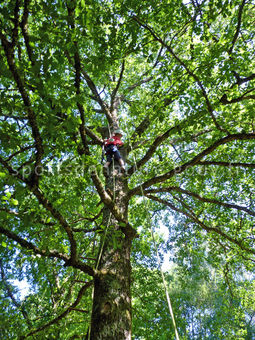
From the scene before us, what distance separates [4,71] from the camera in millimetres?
1490

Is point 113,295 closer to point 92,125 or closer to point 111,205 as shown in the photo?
point 111,205

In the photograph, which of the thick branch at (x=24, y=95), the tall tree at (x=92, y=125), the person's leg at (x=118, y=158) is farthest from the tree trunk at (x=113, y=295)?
the person's leg at (x=118, y=158)

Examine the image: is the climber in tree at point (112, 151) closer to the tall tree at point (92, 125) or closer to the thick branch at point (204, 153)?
the tall tree at point (92, 125)

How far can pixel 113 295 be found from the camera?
88.0 inches

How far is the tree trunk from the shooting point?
2.00 m

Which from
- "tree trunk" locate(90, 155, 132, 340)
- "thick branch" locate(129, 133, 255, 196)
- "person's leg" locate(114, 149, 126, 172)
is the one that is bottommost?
"tree trunk" locate(90, 155, 132, 340)

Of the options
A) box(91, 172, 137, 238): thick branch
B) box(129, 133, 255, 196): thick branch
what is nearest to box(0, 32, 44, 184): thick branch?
box(91, 172, 137, 238): thick branch

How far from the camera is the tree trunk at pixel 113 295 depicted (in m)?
2.00

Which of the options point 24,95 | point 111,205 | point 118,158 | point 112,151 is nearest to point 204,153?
point 111,205

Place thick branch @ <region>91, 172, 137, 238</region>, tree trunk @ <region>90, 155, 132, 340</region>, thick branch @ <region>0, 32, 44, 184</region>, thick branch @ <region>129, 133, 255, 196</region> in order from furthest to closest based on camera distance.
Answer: thick branch @ <region>129, 133, 255, 196</region> < thick branch @ <region>91, 172, 137, 238</region> < tree trunk @ <region>90, 155, 132, 340</region> < thick branch @ <region>0, 32, 44, 184</region>

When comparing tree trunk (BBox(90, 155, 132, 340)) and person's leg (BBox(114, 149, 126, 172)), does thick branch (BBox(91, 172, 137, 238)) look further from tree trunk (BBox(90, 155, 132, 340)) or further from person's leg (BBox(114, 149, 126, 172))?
person's leg (BBox(114, 149, 126, 172))

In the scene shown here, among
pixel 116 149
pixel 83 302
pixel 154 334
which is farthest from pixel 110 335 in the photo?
pixel 83 302

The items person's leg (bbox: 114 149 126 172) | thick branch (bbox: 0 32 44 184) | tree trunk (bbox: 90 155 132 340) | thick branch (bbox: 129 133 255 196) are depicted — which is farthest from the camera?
person's leg (bbox: 114 149 126 172)

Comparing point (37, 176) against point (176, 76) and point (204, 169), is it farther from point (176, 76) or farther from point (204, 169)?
point (204, 169)
